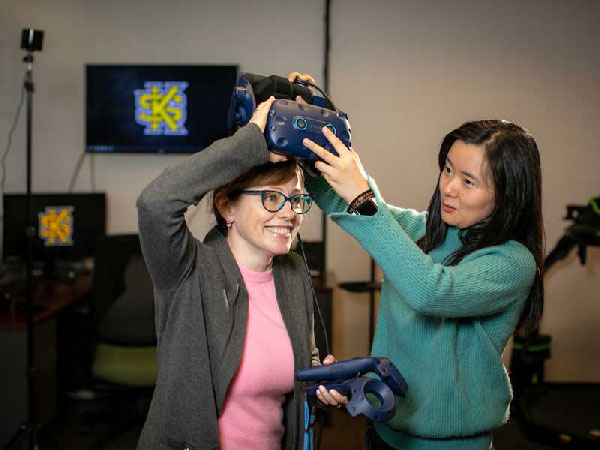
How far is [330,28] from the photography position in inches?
141

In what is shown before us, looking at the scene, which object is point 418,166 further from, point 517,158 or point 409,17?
point 517,158

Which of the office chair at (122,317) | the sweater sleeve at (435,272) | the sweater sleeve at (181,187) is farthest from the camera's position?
the office chair at (122,317)

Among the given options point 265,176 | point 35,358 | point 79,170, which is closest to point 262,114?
point 265,176

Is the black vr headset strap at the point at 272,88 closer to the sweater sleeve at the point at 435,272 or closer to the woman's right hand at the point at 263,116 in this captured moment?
the woman's right hand at the point at 263,116

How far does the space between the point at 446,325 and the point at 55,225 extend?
2.56 m

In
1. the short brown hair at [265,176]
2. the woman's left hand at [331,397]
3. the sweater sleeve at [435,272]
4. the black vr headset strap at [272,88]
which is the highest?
the black vr headset strap at [272,88]

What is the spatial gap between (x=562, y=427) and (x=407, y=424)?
2.24m

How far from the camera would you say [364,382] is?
1.11m

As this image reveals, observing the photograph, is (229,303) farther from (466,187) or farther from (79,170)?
(79,170)

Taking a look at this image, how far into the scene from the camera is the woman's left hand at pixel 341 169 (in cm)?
113

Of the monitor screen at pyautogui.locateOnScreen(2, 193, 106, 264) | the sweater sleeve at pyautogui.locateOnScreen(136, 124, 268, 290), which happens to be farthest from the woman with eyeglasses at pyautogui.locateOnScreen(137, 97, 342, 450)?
the monitor screen at pyautogui.locateOnScreen(2, 193, 106, 264)

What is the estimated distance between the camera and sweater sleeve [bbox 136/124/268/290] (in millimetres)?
1044

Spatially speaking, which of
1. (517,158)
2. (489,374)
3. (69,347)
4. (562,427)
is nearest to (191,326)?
(489,374)

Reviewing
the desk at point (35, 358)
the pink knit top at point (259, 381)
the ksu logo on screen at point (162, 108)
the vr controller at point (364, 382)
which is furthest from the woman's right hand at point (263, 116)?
the ksu logo on screen at point (162, 108)
